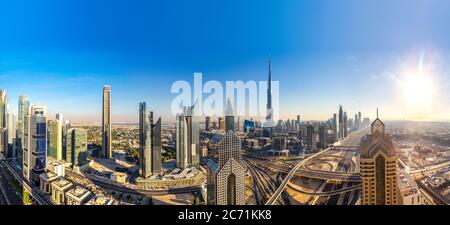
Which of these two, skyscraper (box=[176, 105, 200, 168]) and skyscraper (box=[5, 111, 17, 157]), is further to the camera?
skyscraper (box=[5, 111, 17, 157])

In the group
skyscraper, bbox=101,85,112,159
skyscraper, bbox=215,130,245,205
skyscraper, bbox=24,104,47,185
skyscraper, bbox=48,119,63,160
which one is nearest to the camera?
skyscraper, bbox=101,85,112,159

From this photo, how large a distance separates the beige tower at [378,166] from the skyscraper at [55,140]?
268 cm

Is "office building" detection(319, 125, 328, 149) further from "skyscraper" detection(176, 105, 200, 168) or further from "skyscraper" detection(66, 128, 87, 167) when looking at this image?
"skyscraper" detection(66, 128, 87, 167)

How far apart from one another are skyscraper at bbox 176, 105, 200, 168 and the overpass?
1090 millimetres

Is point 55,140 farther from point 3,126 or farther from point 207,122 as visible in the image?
point 207,122

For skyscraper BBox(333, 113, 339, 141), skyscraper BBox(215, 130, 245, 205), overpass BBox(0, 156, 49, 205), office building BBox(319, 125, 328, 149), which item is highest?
skyscraper BBox(333, 113, 339, 141)

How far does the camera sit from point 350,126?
1722 mm

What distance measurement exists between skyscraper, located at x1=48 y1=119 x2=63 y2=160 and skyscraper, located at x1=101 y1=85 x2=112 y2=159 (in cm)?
40

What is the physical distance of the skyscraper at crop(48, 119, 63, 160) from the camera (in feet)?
6.53

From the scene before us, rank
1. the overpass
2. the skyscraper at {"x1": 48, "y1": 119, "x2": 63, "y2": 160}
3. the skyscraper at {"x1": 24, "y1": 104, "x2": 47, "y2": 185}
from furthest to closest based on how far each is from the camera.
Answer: the skyscraper at {"x1": 24, "y1": 104, "x2": 47, "y2": 185} < the skyscraper at {"x1": 48, "y1": 119, "x2": 63, "y2": 160} < the overpass

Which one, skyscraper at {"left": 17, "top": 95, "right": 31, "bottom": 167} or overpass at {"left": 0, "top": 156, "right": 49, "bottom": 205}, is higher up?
skyscraper at {"left": 17, "top": 95, "right": 31, "bottom": 167}

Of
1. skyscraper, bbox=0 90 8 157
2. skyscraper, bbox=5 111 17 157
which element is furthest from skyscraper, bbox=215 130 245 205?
skyscraper, bbox=5 111 17 157

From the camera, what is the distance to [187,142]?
2.20m

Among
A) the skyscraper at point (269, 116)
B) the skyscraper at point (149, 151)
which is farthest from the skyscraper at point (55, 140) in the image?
the skyscraper at point (269, 116)
